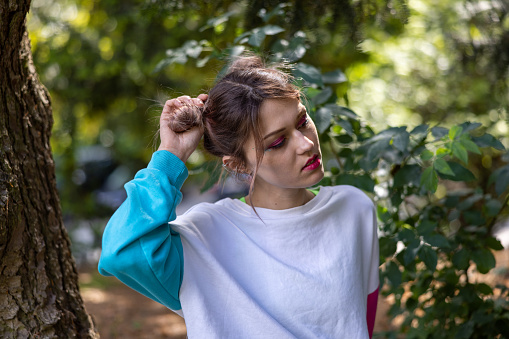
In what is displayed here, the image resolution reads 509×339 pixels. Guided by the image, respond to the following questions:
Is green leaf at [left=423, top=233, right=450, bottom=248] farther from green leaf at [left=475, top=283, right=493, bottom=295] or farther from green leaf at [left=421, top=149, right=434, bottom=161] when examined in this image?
green leaf at [left=475, top=283, right=493, bottom=295]

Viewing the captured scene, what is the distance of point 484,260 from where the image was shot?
2248 mm

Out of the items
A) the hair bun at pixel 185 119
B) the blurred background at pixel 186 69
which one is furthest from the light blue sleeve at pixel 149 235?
the blurred background at pixel 186 69

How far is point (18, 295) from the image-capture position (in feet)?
5.63

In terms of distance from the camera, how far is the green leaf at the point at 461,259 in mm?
2244

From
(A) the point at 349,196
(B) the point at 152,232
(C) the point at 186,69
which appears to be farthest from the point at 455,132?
→ (C) the point at 186,69

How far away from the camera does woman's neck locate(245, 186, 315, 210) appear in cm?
173

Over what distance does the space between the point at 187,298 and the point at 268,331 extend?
270 millimetres

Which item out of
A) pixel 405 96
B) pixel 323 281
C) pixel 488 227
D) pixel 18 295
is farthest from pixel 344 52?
pixel 18 295

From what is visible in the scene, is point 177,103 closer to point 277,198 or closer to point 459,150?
point 277,198

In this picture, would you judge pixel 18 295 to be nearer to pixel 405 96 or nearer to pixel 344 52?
pixel 344 52

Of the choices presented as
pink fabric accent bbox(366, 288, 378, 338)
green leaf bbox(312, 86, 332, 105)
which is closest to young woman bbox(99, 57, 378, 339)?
pink fabric accent bbox(366, 288, 378, 338)

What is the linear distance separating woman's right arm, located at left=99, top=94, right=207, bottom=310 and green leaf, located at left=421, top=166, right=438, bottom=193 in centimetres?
94

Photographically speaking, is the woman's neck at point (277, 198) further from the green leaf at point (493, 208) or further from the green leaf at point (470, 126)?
the green leaf at point (493, 208)

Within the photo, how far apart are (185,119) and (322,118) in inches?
28.2
